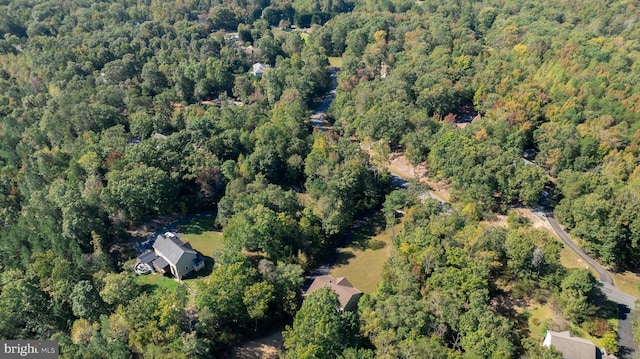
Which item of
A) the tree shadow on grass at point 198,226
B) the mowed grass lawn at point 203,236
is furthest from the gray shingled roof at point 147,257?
the tree shadow on grass at point 198,226

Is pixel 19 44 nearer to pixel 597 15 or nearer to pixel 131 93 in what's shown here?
pixel 131 93

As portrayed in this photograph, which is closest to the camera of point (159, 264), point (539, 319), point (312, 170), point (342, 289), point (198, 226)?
point (539, 319)

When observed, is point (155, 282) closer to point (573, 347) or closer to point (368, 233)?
point (368, 233)

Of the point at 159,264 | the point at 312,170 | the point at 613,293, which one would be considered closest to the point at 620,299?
the point at 613,293

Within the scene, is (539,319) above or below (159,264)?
above

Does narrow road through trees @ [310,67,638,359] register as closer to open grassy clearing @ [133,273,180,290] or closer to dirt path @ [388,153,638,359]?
dirt path @ [388,153,638,359]

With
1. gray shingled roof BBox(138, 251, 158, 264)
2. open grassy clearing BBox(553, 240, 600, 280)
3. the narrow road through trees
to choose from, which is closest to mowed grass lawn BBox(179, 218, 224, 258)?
gray shingled roof BBox(138, 251, 158, 264)

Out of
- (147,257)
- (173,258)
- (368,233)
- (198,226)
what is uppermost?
(173,258)

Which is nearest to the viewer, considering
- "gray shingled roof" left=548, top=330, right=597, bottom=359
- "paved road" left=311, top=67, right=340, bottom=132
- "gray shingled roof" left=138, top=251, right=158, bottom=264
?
"gray shingled roof" left=548, top=330, right=597, bottom=359
